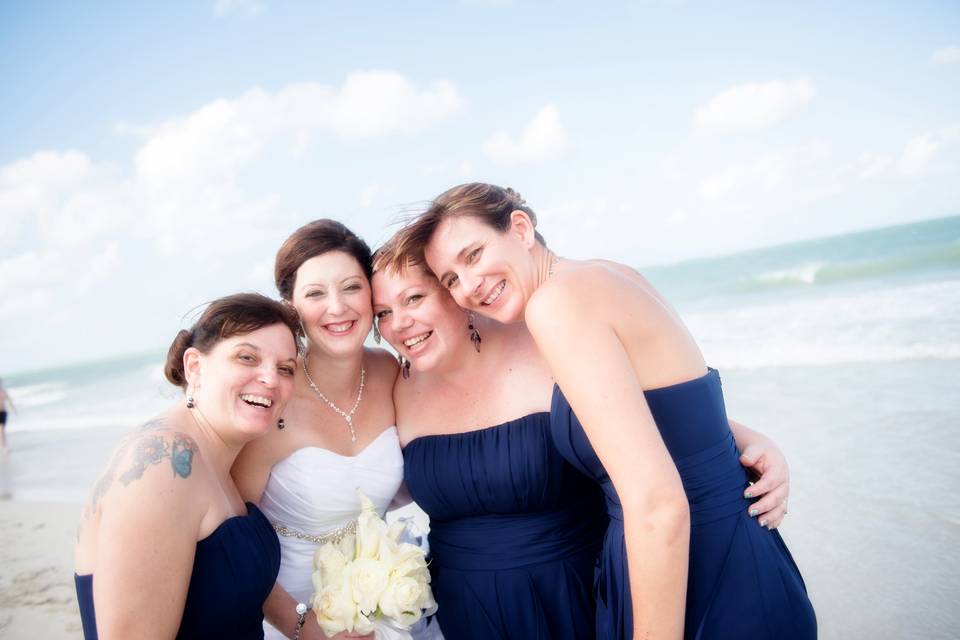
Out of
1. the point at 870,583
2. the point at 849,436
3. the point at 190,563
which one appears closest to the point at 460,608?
the point at 190,563

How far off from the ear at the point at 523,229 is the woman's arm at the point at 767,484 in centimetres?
139

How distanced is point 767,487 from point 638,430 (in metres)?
0.96

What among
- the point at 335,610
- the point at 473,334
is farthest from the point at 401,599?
the point at 473,334

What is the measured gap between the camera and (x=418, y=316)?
133 inches

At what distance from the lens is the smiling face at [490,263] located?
9.48 feet

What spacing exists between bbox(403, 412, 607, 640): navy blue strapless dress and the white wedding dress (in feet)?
1.25

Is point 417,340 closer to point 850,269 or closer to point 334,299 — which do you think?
point 334,299

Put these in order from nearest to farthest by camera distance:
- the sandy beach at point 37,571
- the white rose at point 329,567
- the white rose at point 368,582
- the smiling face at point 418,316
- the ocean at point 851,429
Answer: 1. the white rose at point 368,582
2. the white rose at point 329,567
3. the smiling face at point 418,316
4. the ocean at point 851,429
5. the sandy beach at point 37,571

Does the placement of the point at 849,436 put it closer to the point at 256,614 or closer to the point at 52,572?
the point at 256,614

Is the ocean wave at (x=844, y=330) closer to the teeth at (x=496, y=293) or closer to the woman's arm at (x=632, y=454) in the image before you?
the teeth at (x=496, y=293)

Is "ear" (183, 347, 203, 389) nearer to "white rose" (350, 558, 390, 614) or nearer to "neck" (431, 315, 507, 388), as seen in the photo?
"white rose" (350, 558, 390, 614)

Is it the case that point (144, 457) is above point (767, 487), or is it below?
above

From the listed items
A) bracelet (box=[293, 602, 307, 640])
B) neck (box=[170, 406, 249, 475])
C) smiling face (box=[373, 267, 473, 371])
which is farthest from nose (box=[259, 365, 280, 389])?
bracelet (box=[293, 602, 307, 640])

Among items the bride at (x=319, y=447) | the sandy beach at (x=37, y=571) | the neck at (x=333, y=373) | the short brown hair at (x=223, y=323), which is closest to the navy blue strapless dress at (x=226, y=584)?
the bride at (x=319, y=447)
